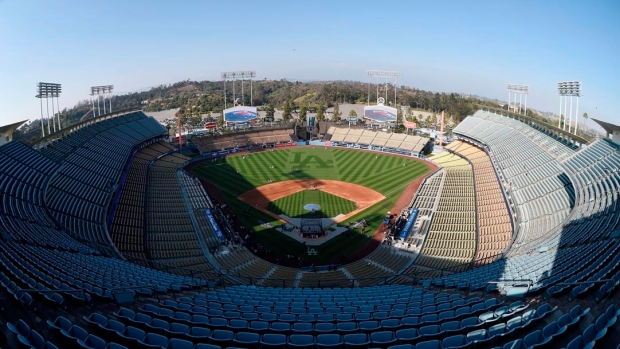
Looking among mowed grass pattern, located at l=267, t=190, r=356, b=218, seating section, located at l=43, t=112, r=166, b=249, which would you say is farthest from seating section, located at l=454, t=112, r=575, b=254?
seating section, located at l=43, t=112, r=166, b=249

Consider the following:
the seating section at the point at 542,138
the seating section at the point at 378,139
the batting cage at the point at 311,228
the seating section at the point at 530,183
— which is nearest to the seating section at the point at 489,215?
the seating section at the point at 530,183

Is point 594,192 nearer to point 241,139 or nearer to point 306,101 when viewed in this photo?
point 241,139

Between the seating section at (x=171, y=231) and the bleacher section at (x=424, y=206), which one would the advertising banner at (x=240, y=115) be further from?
the bleacher section at (x=424, y=206)

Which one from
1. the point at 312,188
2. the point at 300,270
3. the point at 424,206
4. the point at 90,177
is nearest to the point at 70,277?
the point at 300,270

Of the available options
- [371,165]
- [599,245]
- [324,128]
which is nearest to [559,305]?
[599,245]

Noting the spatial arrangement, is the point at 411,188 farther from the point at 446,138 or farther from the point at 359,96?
the point at 359,96

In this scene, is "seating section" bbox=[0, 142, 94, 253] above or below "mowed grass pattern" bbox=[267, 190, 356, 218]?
above

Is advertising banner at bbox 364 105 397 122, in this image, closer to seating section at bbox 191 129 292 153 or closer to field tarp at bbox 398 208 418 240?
seating section at bbox 191 129 292 153
